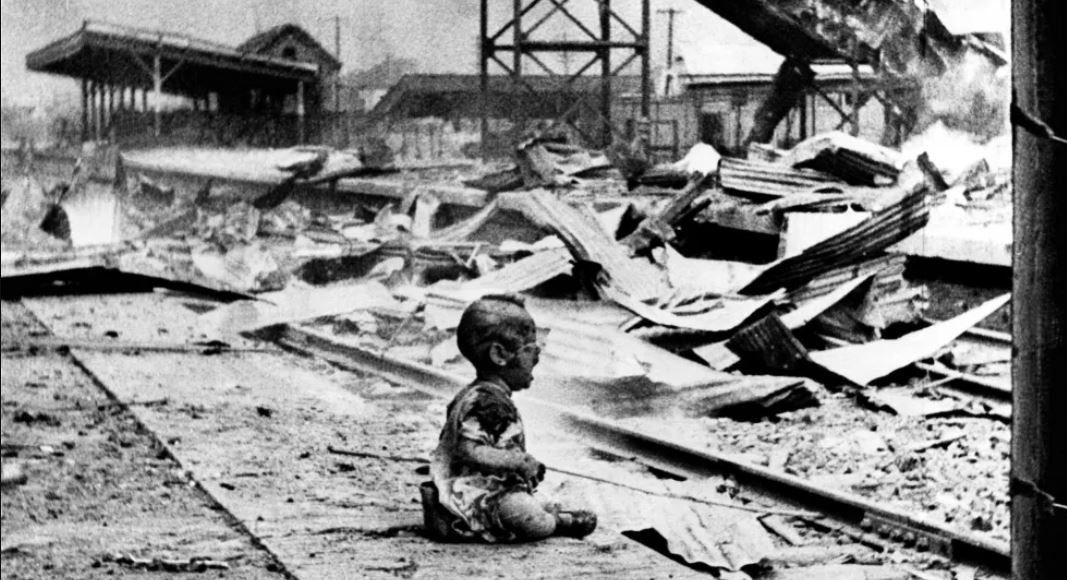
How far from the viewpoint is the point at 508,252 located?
198 inches

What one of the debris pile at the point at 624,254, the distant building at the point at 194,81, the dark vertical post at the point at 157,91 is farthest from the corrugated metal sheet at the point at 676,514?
the dark vertical post at the point at 157,91

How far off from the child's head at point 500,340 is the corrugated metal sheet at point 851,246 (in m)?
1.26

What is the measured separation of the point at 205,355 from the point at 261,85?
2.92 ft

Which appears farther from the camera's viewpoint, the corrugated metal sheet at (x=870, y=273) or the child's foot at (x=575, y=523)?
the corrugated metal sheet at (x=870, y=273)

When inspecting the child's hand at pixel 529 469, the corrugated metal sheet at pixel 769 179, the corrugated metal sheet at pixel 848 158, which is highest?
the corrugated metal sheet at pixel 848 158

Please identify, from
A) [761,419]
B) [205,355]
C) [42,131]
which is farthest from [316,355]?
[761,419]

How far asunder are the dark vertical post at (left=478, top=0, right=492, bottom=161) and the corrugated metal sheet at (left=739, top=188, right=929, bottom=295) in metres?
0.94

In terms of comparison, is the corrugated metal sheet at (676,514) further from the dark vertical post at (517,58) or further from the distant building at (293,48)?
the distant building at (293,48)

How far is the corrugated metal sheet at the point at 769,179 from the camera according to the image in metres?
4.91

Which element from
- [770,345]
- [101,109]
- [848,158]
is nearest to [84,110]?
[101,109]

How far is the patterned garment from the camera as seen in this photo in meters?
3.97

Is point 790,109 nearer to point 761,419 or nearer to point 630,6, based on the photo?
point 630,6

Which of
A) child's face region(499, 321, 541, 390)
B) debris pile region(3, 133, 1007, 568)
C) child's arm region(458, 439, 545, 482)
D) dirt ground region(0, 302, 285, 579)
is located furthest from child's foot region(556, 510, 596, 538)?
debris pile region(3, 133, 1007, 568)

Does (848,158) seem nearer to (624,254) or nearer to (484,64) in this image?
(624,254)
